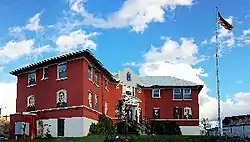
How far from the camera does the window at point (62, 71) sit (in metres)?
38.9

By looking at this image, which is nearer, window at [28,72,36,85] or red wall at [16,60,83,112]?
red wall at [16,60,83,112]


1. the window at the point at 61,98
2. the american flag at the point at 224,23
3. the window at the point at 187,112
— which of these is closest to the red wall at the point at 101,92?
the window at the point at 61,98

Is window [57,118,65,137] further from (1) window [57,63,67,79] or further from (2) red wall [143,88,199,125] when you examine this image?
(2) red wall [143,88,199,125]

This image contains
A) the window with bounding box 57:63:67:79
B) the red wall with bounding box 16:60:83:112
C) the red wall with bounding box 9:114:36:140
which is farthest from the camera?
the red wall with bounding box 9:114:36:140

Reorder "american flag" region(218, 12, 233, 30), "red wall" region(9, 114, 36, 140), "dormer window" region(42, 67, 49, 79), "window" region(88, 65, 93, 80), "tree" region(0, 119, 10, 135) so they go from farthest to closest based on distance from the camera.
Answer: "tree" region(0, 119, 10, 135), "dormer window" region(42, 67, 49, 79), "red wall" region(9, 114, 36, 140), "window" region(88, 65, 93, 80), "american flag" region(218, 12, 233, 30)

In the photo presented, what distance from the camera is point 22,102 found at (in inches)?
1702

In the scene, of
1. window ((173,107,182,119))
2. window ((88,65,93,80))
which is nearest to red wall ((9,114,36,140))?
window ((88,65,93,80))

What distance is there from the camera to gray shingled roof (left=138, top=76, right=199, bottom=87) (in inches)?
2340

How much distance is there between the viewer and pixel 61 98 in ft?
127

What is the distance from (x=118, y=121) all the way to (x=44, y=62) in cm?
1348

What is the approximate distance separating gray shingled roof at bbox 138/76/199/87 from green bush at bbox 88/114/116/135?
18385 millimetres

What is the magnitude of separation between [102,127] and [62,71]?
657 cm

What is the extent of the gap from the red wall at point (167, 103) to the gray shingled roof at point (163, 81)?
1.14 metres

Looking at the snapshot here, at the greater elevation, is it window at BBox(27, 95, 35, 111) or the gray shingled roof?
the gray shingled roof
